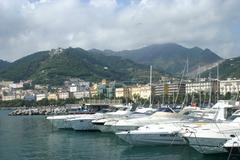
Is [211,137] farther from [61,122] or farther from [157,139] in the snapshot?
[61,122]

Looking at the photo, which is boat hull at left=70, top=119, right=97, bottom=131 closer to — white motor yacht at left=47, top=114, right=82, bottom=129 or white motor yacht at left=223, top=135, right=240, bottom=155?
white motor yacht at left=47, top=114, right=82, bottom=129

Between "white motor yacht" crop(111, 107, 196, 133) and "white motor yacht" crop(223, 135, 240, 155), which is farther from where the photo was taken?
"white motor yacht" crop(111, 107, 196, 133)

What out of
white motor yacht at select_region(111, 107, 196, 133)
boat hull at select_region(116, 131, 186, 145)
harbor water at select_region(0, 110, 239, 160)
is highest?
white motor yacht at select_region(111, 107, 196, 133)

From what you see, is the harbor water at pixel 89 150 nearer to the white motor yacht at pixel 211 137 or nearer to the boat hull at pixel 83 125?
the white motor yacht at pixel 211 137

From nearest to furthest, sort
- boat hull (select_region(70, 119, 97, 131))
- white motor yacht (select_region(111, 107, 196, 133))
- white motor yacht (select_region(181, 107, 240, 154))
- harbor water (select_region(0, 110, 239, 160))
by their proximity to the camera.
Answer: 1. white motor yacht (select_region(181, 107, 240, 154))
2. harbor water (select_region(0, 110, 239, 160))
3. white motor yacht (select_region(111, 107, 196, 133))
4. boat hull (select_region(70, 119, 97, 131))

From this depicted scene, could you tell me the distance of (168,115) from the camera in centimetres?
4512

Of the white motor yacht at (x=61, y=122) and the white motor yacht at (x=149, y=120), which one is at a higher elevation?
the white motor yacht at (x=149, y=120)

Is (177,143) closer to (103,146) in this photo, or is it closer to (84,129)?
(103,146)

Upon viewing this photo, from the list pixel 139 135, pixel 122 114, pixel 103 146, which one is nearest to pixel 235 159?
pixel 139 135

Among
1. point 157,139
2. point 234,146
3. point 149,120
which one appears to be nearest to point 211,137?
point 234,146

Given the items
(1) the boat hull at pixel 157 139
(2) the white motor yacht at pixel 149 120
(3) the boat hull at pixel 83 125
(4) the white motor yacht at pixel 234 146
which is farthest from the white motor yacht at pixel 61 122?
(4) the white motor yacht at pixel 234 146

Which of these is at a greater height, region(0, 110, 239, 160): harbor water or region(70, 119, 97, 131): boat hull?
region(70, 119, 97, 131): boat hull

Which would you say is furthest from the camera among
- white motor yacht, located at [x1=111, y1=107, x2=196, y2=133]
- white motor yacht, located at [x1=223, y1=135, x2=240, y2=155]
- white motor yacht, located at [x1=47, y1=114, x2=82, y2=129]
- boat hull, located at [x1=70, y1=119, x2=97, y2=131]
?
white motor yacht, located at [x1=47, y1=114, x2=82, y2=129]

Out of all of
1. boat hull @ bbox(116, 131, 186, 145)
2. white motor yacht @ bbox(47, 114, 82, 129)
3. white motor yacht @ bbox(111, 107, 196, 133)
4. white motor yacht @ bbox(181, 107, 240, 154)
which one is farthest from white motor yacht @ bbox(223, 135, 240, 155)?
white motor yacht @ bbox(47, 114, 82, 129)
